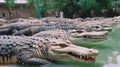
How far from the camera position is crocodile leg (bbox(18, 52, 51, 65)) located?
3.44m

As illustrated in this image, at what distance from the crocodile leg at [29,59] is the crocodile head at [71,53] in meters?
0.15

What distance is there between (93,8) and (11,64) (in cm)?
1640

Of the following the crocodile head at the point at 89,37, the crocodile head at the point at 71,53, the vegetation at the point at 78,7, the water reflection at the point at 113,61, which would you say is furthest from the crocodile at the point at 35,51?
the vegetation at the point at 78,7

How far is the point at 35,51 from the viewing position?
3615mm

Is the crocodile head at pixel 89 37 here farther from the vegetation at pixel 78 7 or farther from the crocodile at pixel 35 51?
the vegetation at pixel 78 7

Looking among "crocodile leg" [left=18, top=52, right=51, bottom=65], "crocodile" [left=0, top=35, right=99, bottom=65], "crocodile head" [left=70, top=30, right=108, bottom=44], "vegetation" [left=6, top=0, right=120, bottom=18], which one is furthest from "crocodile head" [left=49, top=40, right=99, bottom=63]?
"vegetation" [left=6, top=0, right=120, bottom=18]

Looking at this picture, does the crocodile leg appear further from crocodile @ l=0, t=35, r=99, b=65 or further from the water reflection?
the water reflection

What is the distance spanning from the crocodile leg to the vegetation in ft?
51.5

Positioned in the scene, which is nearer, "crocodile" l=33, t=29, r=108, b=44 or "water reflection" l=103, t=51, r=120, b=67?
"water reflection" l=103, t=51, r=120, b=67

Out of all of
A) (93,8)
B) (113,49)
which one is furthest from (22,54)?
(93,8)

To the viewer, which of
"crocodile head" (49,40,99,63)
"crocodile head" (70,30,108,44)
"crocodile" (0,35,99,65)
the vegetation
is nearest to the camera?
"crocodile head" (49,40,99,63)

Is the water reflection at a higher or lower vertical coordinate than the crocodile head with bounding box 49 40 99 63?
lower

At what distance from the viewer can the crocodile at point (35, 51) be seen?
337 cm

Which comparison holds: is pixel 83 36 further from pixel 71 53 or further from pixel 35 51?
pixel 71 53
